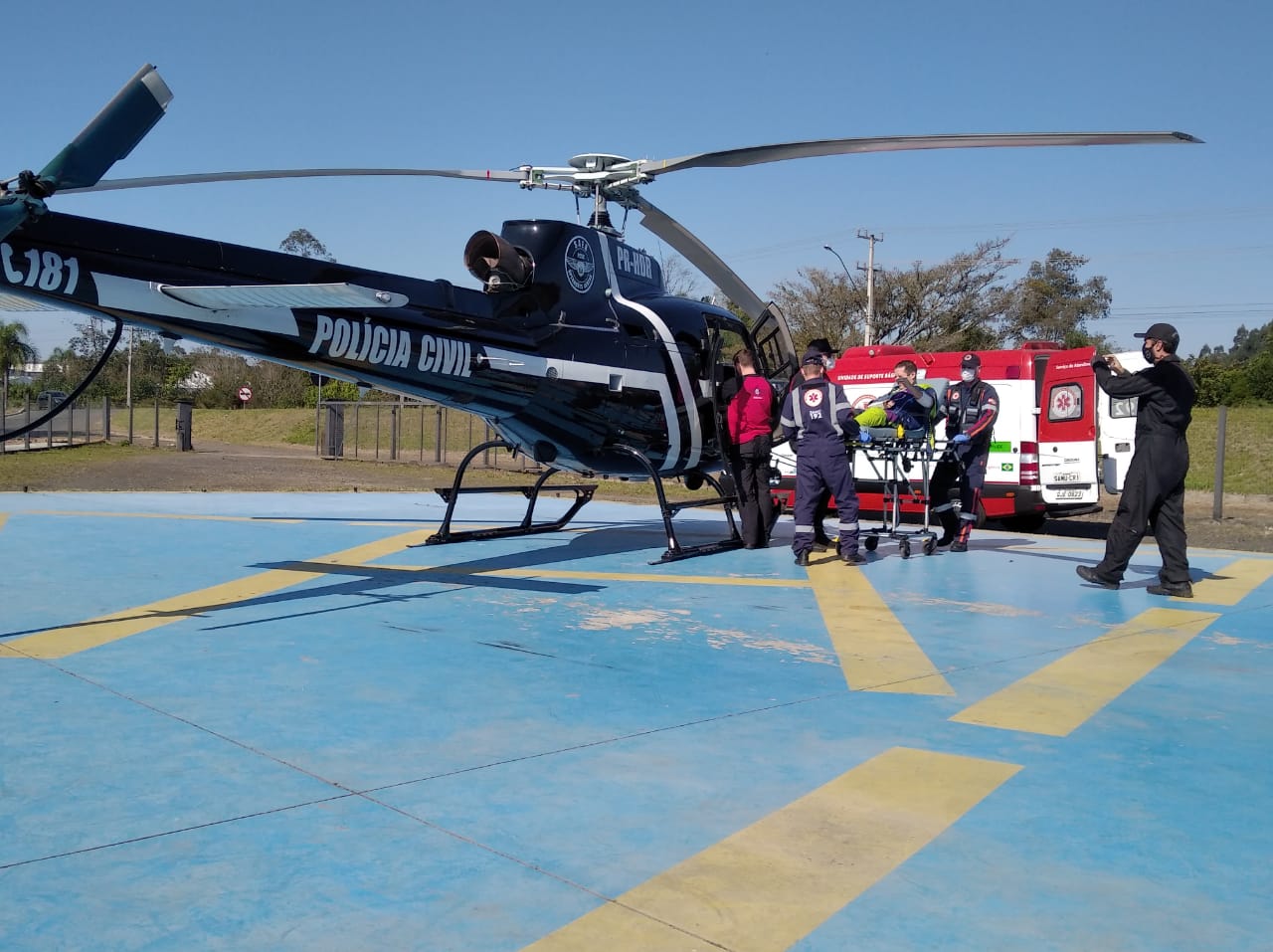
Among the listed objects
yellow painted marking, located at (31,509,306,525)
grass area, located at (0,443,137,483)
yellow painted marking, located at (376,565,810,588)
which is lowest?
yellow painted marking, located at (376,565,810,588)

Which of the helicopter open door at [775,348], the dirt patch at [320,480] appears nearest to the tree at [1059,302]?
the dirt patch at [320,480]

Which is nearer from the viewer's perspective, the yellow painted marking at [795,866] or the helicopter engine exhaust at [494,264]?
the yellow painted marking at [795,866]

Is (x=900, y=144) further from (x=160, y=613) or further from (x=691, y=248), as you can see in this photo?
(x=160, y=613)

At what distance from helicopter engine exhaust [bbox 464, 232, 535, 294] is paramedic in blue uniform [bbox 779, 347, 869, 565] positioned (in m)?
2.65

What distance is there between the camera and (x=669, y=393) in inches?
380

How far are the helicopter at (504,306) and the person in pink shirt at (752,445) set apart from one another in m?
0.17

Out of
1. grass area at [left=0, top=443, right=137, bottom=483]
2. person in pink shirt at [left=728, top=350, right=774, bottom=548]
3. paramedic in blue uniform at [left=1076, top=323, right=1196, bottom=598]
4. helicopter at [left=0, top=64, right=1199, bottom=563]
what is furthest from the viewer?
grass area at [left=0, top=443, right=137, bottom=483]

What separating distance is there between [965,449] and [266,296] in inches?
275

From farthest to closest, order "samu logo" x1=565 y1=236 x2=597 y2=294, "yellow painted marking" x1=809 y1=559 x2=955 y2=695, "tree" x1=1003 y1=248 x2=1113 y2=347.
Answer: "tree" x1=1003 y1=248 x2=1113 y2=347 < "samu logo" x1=565 y1=236 x2=597 y2=294 < "yellow painted marking" x1=809 y1=559 x2=955 y2=695

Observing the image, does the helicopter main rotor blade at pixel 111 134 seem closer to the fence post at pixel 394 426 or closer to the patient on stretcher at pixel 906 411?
the patient on stretcher at pixel 906 411

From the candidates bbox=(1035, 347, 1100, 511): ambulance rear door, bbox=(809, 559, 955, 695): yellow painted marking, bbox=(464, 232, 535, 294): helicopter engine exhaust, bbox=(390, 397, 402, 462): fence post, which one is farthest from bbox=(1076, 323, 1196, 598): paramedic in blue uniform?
bbox=(390, 397, 402, 462): fence post

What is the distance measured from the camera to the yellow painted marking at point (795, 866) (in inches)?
96.7

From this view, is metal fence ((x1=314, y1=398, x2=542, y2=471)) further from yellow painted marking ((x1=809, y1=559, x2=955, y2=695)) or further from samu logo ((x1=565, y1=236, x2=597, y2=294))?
yellow painted marking ((x1=809, y1=559, x2=955, y2=695))

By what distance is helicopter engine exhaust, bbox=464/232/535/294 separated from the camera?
325 inches
